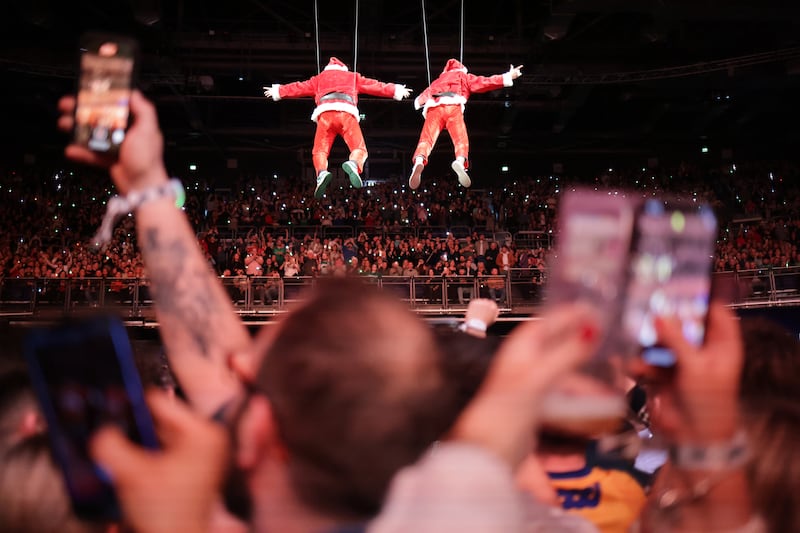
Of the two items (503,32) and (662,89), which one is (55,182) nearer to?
(503,32)

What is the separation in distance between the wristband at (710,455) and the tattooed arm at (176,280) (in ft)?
2.27

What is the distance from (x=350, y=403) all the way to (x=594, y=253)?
1.10 ft

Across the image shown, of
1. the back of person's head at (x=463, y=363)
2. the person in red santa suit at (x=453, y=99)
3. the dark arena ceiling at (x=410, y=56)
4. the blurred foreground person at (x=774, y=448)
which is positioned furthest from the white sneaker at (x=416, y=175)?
the blurred foreground person at (x=774, y=448)

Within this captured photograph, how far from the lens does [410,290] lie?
990 cm

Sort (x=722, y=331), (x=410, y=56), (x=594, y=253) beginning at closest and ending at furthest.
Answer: (x=594, y=253), (x=722, y=331), (x=410, y=56)

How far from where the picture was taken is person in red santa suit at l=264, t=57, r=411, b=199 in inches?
250

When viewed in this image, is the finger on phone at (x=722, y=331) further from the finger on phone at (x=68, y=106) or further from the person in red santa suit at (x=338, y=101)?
the person in red santa suit at (x=338, y=101)

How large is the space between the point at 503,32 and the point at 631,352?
48.0ft

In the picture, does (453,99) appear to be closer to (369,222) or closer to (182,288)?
(182,288)

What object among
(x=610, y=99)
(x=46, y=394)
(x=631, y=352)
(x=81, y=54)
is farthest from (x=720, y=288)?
(x=610, y=99)

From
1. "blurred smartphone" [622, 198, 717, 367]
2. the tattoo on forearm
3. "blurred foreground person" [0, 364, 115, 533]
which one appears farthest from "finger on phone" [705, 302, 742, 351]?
"blurred foreground person" [0, 364, 115, 533]

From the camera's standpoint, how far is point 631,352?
730 mm

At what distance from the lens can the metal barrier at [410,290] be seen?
9.37m

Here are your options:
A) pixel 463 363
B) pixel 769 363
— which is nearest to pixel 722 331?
pixel 463 363
